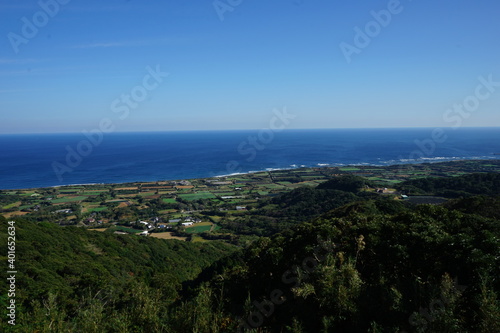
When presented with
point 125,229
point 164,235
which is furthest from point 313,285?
point 125,229

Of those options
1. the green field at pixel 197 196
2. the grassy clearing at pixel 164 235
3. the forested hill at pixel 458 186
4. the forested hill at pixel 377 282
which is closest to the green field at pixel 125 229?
the grassy clearing at pixel 164 235

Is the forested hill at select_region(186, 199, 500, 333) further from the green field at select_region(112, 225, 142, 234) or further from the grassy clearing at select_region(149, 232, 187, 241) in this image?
the green field at select_region(112, 225, 142, 234)

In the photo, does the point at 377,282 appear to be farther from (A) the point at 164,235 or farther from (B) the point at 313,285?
(A) the point at 164,235

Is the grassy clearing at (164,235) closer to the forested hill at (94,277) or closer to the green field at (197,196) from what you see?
the forested hill at (94,277)

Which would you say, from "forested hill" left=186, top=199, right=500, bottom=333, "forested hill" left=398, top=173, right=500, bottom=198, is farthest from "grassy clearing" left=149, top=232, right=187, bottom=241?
"forested hill" left=398, top=173, right=500, bottom=198

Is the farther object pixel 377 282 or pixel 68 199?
pixel 68 199

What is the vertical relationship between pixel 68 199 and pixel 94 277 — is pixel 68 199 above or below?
below
